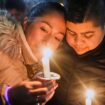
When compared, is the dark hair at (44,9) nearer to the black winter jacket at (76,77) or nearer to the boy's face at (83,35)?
the boy's face at (83,35)

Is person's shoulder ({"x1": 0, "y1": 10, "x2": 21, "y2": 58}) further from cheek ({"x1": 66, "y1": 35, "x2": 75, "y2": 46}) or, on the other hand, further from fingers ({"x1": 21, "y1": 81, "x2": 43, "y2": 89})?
cheek ({"x1": 66, "y1": 35, "x2": 75, "y2": 46})

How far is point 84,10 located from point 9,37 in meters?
0.81

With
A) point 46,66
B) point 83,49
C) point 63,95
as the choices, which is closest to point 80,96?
point 63,95

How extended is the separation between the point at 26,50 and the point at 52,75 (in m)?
0.75

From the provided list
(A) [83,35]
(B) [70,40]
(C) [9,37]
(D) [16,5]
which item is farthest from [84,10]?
(D) [16,5]

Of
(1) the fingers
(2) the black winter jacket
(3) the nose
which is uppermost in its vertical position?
(3) the nose

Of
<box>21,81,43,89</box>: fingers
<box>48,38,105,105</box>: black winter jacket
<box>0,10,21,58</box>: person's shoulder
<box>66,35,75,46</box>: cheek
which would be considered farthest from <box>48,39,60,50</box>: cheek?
<box>21,81,43,89</box>: fingers

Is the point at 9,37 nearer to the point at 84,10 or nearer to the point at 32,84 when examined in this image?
the point at 32,84

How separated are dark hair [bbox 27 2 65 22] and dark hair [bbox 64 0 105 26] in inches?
2.7

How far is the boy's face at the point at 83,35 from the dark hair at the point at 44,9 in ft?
0.54

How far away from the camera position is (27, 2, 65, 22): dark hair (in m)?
3.18

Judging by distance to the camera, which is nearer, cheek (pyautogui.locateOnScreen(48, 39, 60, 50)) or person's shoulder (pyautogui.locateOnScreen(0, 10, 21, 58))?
person's shoulder (pyautogui.locateOnScreen(0, 10, 21, 58))

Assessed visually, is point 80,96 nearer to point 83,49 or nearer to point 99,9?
point 83,49

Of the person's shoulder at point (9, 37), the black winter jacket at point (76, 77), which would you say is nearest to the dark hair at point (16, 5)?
the black winter jacket at point (76, 77)
